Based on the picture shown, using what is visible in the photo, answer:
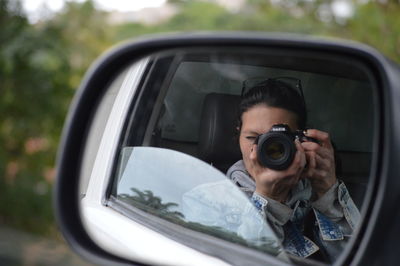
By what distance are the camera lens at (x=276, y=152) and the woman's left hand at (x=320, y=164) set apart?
0.21 ft

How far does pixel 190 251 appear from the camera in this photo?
2.10m

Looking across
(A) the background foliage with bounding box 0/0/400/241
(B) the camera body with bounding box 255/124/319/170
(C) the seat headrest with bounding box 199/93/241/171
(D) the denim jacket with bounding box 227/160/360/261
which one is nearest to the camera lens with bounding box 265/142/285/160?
(B) the camera body with bounding box 255/124/319/170

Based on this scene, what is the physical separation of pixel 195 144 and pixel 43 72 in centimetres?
700

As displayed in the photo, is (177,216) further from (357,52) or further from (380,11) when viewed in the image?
(380,11)

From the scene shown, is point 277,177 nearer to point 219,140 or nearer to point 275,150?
point 275,150

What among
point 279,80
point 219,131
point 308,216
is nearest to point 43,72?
point 219,131

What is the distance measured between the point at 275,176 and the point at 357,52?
0.43 meters

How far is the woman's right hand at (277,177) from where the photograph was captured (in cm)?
197

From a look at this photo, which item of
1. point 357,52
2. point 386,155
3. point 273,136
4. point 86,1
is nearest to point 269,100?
point 273,136

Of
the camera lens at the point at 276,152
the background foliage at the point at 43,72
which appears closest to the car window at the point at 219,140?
the camera lens at the point at 276,152

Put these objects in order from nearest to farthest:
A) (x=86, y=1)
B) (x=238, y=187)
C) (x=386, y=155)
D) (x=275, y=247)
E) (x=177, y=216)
Result: (x=386, y=155) < (x=275, y=247) < (x=238, y=187) < (x=177, y=216) < (x=86, y=1)

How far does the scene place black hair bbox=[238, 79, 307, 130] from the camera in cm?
218

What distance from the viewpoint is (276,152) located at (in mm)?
1976

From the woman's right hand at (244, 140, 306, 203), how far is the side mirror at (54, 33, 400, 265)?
6 cm
